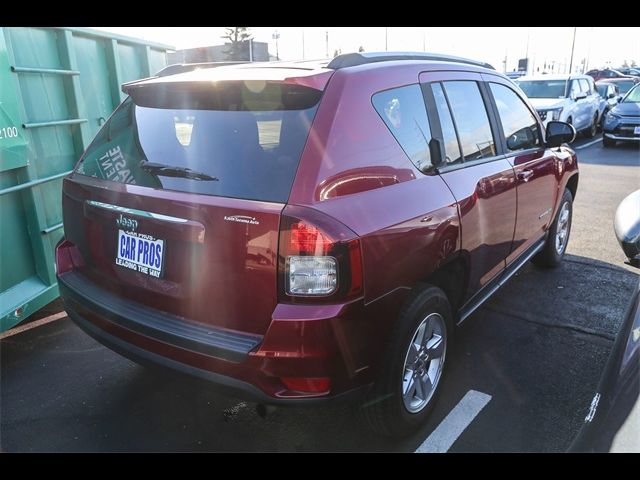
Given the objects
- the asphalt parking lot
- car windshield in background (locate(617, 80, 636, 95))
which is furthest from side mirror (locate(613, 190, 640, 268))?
car windshield in background (locate(617, 80, 636, 95))

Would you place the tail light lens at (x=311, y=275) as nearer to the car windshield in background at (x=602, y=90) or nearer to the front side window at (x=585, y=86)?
the front side window at (x=585, y=86)

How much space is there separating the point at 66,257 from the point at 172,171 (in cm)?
101

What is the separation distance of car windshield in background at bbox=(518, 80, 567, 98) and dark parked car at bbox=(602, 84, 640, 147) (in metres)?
1.39

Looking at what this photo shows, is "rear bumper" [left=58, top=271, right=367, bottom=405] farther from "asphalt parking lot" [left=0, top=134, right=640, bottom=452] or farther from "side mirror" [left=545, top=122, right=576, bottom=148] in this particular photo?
"side mirror" [left=545, top=122, right=576, bottom=148]

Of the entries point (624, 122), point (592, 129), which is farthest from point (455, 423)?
point (592, 129)

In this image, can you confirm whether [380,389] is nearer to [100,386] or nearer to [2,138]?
[100,386]

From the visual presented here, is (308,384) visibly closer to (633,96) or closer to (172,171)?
(172,171)

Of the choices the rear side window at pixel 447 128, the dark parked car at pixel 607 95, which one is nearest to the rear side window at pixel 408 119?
the rear side window at pixel 447 128

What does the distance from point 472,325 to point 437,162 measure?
1.68 metres

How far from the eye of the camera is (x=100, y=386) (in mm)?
3172

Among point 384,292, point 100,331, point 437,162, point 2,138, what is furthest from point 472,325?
point 2,138

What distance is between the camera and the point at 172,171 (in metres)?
2.33

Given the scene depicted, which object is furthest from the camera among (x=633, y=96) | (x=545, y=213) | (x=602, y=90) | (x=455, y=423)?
(x=602, y=90)

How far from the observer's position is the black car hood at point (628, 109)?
12977 mm
